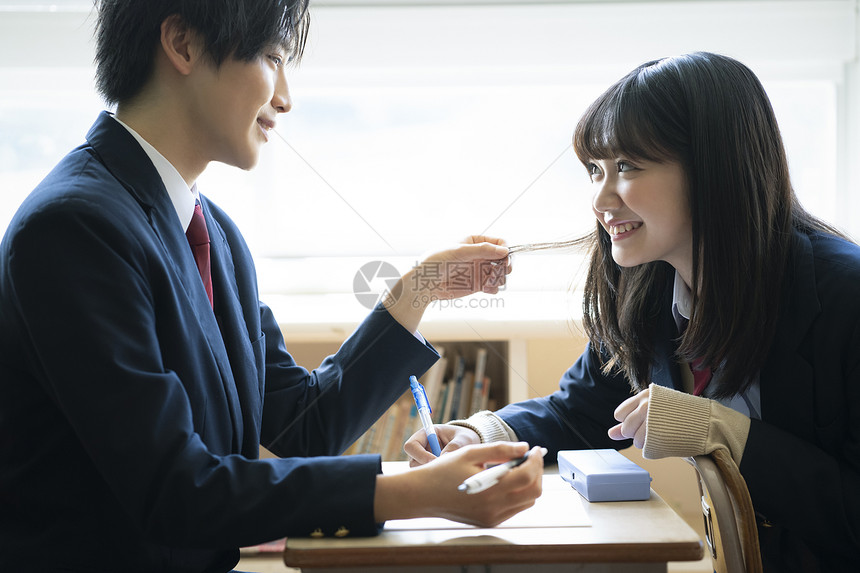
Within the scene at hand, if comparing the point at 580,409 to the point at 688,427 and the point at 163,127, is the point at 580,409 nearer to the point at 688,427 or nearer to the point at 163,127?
the point at 688,427

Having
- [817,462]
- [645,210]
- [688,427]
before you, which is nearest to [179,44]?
[645,210]

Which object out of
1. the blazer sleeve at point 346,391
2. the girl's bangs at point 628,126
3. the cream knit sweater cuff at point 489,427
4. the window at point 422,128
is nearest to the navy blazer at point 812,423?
the girl's bangs at point 628,126

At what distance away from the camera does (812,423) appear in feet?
3.16

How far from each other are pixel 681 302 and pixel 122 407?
0.84 meters

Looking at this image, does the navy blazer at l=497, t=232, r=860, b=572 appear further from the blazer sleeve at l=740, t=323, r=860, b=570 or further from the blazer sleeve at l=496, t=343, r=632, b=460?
the blazer sleeve at l=496, t=343, r=632, b=460

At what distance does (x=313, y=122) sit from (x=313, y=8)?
0.32 m

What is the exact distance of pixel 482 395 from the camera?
5.93 ft

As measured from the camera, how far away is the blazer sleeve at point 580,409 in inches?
46.8

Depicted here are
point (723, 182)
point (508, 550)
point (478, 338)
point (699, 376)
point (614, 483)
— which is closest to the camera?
point (508, 550)

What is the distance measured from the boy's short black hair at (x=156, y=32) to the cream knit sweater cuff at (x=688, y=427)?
0.69m

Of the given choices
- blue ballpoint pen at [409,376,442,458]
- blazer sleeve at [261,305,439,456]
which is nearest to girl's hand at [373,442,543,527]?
blue ballpoint pen at [409,376,442,458]

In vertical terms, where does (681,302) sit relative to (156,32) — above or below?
below

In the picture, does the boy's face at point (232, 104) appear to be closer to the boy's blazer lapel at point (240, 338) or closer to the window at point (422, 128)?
the boy's blazer lapel at point (240, 338)

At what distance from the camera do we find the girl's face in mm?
1055
